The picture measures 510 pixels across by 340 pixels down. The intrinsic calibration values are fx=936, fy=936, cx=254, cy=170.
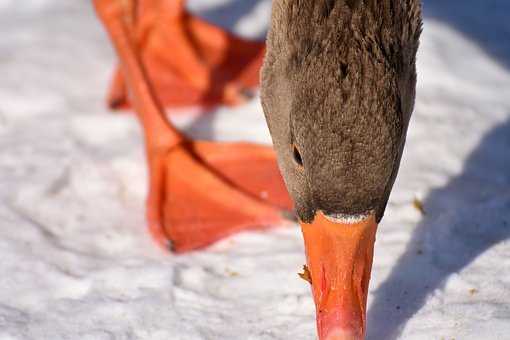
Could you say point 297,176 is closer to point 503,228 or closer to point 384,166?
point 384,166

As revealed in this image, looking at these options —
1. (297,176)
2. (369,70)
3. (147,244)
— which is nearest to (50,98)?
(147,244)

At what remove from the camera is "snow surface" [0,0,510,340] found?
4.00 m

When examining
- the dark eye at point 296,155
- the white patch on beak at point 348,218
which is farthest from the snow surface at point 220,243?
the dark eye at point 296,155

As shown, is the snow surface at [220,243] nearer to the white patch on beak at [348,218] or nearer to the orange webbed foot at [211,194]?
the orange webbed foot at [211,194]

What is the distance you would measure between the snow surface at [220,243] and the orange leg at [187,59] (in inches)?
7.0

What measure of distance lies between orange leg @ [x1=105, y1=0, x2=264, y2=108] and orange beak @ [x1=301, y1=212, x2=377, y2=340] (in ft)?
8.74

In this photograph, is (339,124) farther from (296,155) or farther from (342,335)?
(342,335)

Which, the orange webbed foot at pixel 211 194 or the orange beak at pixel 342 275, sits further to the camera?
the orange webbed foot at pixel 211 194

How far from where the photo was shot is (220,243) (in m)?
4.68

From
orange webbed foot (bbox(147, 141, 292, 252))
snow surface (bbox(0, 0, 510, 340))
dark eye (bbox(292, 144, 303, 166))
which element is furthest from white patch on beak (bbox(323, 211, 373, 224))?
orange webbed foot (bbox(147, 141, 292, 252))

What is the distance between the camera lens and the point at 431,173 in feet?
16.5

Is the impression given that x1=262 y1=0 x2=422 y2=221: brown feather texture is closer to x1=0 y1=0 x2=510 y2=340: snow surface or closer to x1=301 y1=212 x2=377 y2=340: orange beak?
x1=301 y1=212 x2=377 y2=340: orange beak

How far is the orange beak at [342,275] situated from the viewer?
325 centimetres

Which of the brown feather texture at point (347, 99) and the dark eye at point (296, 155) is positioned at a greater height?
the brown feather texture at point (347, 99)
